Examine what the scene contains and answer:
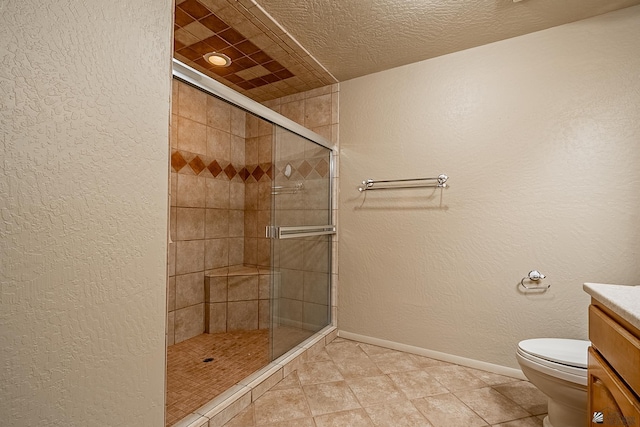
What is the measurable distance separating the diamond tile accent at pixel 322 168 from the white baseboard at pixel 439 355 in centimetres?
135

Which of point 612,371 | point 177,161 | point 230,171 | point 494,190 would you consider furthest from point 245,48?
point 612,371

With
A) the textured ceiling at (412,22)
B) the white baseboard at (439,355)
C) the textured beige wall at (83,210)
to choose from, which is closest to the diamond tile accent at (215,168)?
the textured ceiling at (412,22)

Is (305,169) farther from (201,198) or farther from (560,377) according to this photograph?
(560,377)

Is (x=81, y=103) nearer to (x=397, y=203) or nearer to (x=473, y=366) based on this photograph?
(x=397, y=203)

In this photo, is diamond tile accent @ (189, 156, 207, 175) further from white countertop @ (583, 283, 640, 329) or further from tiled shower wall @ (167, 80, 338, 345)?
white countertop @ (583, 283, 640, 329)

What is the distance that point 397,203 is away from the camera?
2.29 metres

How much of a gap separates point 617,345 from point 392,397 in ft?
3.73

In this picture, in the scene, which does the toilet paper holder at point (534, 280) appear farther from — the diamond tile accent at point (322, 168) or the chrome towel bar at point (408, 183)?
the diamond tile accent at point (322, 168)

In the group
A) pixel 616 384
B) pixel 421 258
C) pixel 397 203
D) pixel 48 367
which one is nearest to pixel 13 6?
pixel 48 367

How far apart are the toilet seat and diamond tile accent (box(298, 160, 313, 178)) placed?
5.43 ft

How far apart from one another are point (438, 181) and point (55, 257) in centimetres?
210

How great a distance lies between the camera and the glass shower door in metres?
1.98

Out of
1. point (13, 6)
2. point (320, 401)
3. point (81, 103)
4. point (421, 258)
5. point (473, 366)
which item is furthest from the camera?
point (421, 258)

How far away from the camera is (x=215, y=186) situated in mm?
2830
